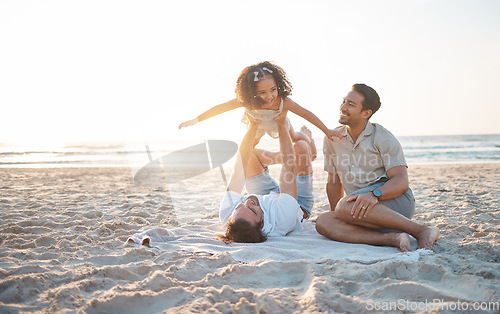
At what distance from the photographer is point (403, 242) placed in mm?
2840

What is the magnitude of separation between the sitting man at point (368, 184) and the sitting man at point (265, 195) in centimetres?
38

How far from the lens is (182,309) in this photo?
72.3 inches

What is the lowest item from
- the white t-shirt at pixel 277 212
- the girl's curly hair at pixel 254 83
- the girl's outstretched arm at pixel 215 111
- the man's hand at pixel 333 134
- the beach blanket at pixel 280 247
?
the beach blanket at pixel 280 247

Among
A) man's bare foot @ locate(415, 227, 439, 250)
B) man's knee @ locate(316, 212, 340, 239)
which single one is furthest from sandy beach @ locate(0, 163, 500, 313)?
man's knee @ locate(316, 212, 340, 239)

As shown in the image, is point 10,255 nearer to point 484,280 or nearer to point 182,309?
point 182,309

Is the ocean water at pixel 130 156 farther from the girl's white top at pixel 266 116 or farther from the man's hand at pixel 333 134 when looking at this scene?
the man's hand at pixel 333 134

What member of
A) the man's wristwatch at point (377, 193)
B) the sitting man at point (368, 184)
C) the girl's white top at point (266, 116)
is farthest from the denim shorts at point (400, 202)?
the girl's white top at point (266, 116)

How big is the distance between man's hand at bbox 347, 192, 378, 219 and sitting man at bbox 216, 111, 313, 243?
27.4 inches

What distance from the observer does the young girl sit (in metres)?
4.19

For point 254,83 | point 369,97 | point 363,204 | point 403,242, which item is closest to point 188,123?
point 254,83

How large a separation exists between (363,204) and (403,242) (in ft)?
1.42

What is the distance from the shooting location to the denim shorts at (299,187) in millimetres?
4141

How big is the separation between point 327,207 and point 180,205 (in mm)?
2266

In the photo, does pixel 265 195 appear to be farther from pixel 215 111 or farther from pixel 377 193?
pixel 215 111
